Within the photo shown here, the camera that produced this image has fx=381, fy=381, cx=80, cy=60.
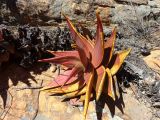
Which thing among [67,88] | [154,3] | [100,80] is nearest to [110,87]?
[100,80]

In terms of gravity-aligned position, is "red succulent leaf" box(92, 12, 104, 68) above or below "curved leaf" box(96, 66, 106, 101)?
above

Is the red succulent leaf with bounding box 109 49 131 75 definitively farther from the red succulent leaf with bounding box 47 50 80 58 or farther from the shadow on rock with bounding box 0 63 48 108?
the shadow on rock with bounding box 0 63 48 108

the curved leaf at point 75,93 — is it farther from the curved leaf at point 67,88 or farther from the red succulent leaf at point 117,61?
the red succulent leaf at point 117,61

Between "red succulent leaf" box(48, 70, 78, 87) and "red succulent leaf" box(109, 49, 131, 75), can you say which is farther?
"red succulent leaf" box(48, 70, 78, 87)

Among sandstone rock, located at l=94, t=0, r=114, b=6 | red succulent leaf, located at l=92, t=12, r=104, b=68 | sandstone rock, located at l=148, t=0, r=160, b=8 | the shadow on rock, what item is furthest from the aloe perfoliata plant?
sandstone rock, located at l=148, t=0, r=160, b=8

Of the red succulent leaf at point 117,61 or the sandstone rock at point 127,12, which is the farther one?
the sandstone rock at point 127,12

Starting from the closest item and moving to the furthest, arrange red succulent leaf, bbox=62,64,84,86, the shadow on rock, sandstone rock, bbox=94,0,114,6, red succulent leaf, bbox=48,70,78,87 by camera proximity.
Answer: red succulent leaf, bbox=62,64,84,86 → red succulent leaf, bbox=48,70,78,87 → the shadow on rock → sandstone rock, bbox=94,0,114,6

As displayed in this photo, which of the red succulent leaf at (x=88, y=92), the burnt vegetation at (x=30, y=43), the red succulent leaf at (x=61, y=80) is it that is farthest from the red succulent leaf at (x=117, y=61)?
the burnt vegetation at (x=30, y=43)

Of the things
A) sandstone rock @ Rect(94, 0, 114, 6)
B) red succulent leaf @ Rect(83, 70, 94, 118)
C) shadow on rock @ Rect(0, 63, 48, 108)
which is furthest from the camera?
sandstone rock @ Rect(94, 0, 114, 6)

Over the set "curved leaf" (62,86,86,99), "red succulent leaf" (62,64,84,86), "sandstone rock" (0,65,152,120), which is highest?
"red succulent leaf" (62,64,84,86)
